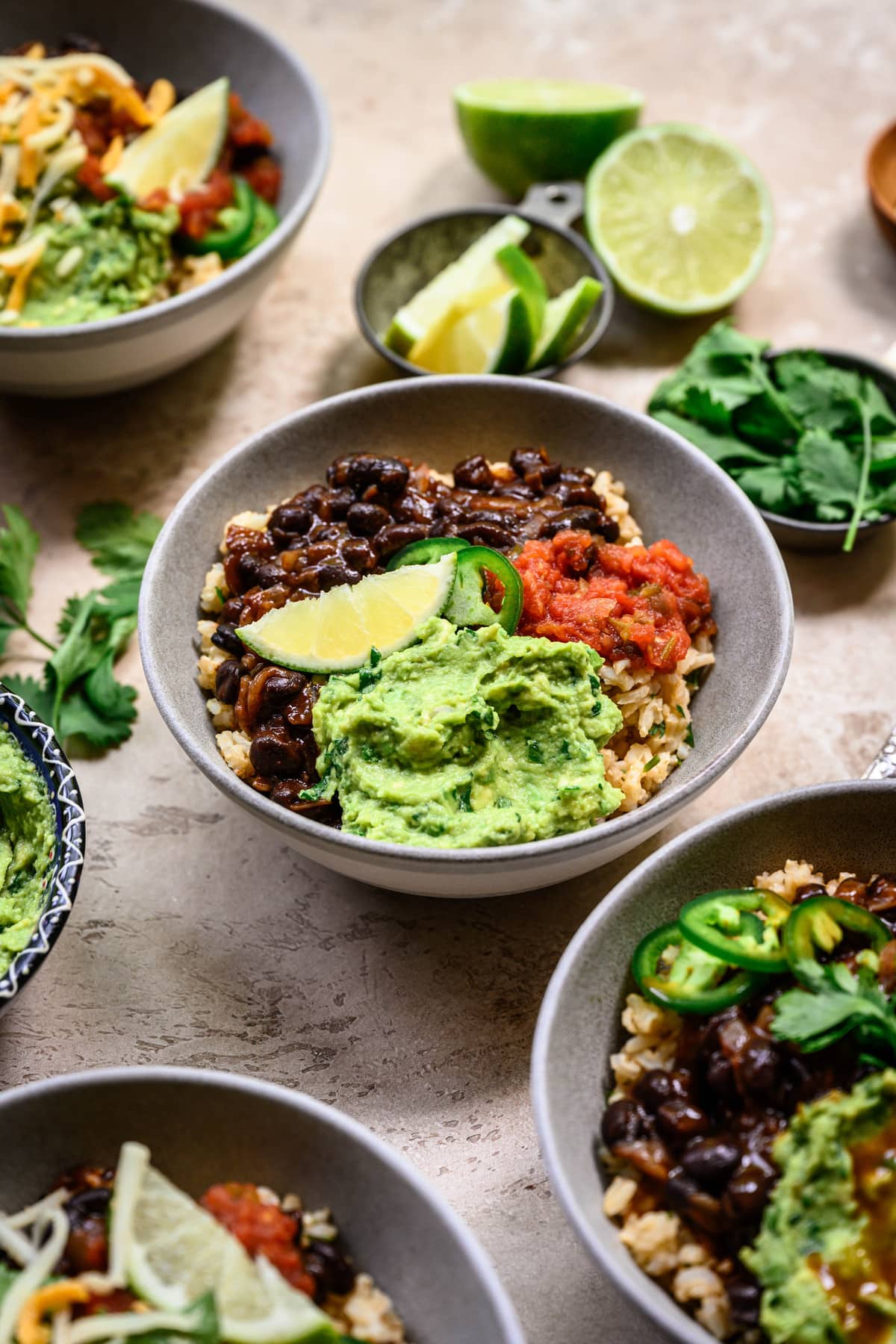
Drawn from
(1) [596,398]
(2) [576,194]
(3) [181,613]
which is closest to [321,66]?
(2) [576,194]

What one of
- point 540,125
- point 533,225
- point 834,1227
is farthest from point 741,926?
point 540,125

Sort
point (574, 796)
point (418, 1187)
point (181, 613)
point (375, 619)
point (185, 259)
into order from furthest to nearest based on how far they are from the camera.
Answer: point (185, 259)
point (181, 613)
point (375, 619)
point (574, 796)
point (418, 1187)

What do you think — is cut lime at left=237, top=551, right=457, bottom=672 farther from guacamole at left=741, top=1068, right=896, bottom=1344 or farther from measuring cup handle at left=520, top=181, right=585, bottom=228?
measuring cup handle at left=520, top=181, right=585, bottom=228

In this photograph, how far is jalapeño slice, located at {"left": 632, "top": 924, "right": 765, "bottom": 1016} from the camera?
2.34m

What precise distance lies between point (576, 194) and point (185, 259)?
135cm

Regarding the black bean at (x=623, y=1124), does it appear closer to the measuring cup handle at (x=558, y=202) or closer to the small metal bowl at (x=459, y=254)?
the small metal bowl at (x=459, y=254)

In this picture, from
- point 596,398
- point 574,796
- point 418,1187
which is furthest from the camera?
point 596,398

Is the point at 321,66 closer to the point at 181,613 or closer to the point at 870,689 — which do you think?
the point at 181,613

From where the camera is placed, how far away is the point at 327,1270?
218cm

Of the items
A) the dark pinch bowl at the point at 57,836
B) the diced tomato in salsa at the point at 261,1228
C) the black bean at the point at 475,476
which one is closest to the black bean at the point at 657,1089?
the diced tomato in salsa at the point at 261,1228

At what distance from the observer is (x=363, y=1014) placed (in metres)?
2.87

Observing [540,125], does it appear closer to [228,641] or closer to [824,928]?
[228,641]

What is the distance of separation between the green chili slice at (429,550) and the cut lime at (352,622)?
60mm

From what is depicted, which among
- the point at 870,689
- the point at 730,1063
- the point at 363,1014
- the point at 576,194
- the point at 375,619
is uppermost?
the point at 576,194
